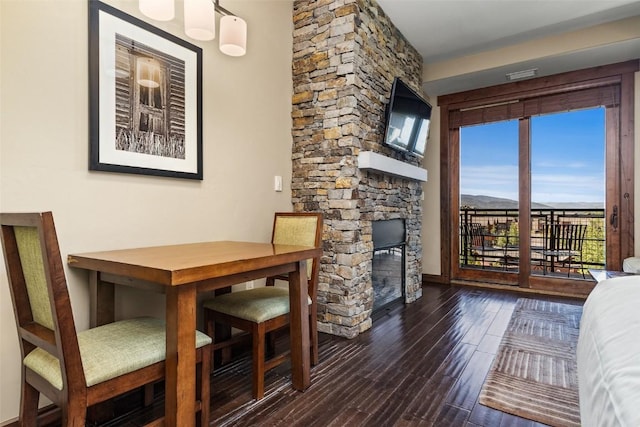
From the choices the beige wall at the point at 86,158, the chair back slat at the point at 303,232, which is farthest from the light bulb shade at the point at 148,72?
the chair back slat at the point at 303,232

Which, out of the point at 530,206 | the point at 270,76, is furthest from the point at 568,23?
the point at 270,76

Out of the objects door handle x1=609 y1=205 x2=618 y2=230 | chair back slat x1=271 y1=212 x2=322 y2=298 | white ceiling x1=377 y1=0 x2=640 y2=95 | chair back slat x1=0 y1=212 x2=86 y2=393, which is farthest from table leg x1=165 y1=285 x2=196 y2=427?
door handle x1=609 y1=205 x2=618 y2=230

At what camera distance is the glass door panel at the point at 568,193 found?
4066 millimetres

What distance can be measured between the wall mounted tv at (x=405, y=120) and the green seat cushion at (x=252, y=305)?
1865mm

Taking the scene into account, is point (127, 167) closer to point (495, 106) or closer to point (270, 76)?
point (270, 76)

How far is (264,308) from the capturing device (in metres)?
1.90

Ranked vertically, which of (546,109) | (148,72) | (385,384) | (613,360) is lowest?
(385,384)

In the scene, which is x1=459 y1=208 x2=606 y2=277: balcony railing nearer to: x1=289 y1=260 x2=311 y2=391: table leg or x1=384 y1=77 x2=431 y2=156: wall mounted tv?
x1=384 y1=77 x2=431 y2=156: wall mounted tv

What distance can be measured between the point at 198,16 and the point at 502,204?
429cm

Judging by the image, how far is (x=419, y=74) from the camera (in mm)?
4234

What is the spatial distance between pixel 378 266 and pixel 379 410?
1.72m

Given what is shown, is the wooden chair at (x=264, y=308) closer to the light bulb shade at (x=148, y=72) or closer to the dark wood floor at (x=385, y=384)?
the dark wood floor at (x=385, y=384)

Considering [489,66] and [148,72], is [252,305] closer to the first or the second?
[148,72]

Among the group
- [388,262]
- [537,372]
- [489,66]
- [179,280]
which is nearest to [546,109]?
[489,66]
